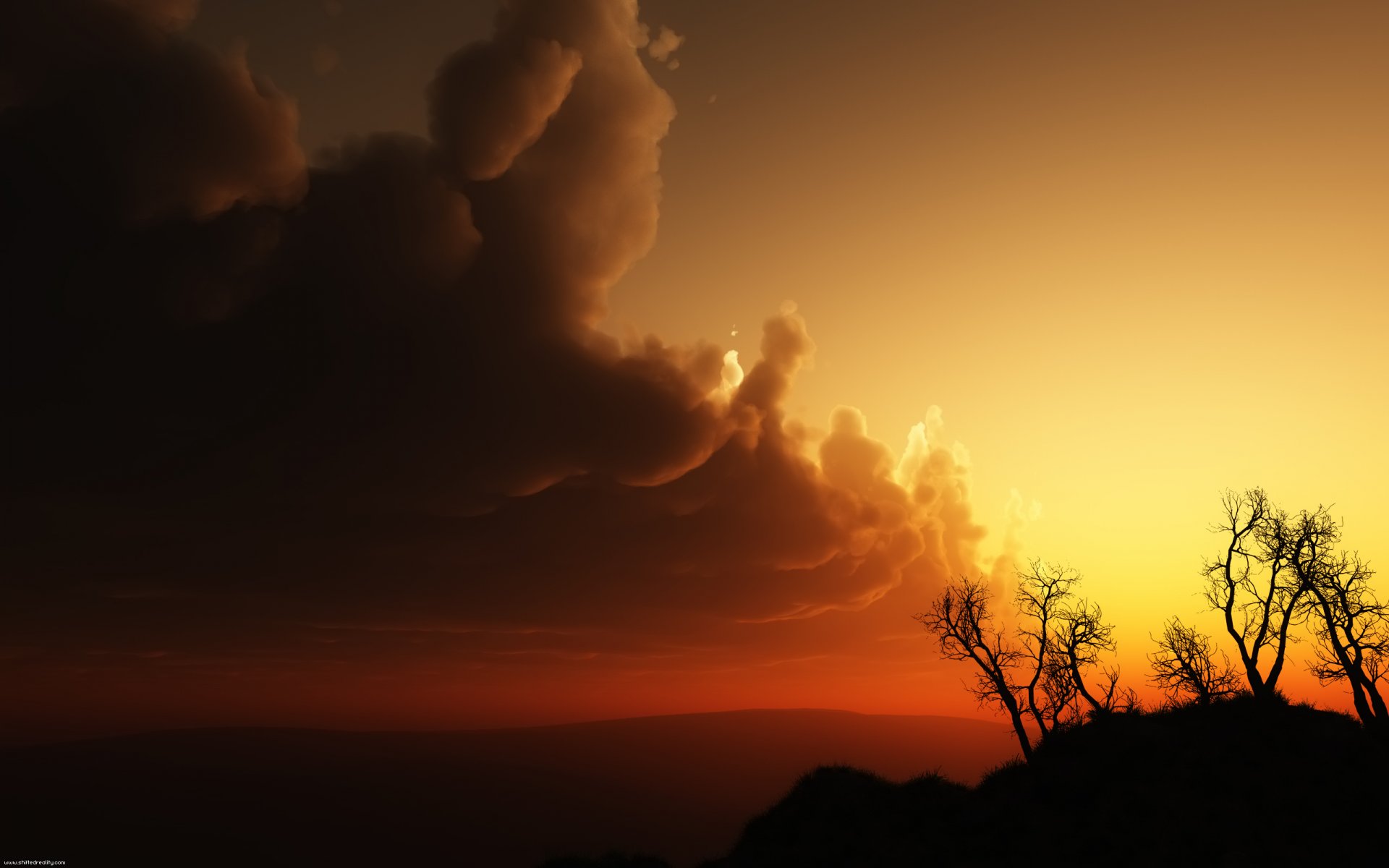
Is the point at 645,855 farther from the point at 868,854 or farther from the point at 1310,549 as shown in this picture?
the point at 1310,549

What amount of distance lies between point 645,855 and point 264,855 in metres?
190

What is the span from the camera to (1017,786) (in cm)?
2695

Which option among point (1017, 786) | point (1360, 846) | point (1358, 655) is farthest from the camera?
point (1358, 655)

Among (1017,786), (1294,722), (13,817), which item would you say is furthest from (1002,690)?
(13,817)

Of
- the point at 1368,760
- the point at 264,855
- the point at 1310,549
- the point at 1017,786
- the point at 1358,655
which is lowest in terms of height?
the point at 264,855

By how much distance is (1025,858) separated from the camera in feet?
73.0

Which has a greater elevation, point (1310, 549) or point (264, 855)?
point (1310, 549)

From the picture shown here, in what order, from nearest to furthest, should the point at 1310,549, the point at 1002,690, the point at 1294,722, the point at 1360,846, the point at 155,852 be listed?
the point at 1360,846 < the point at 1294,722 < the point at 1310,549 < the point at 1002,690 < the point at 155,852

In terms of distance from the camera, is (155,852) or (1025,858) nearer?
(1025,858)

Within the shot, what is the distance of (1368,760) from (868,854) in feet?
61.2

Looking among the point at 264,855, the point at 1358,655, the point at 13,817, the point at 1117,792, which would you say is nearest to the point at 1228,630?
the point at 1358,655

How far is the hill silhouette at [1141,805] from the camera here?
19672 millimetres

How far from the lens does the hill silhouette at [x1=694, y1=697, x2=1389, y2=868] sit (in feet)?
64.5

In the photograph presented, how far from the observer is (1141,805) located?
873 inches
